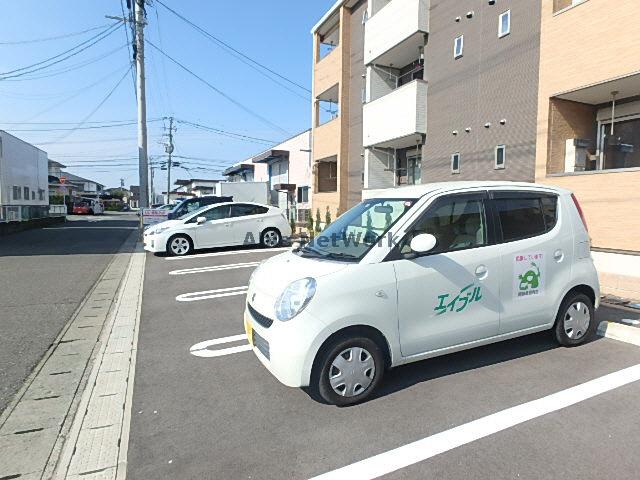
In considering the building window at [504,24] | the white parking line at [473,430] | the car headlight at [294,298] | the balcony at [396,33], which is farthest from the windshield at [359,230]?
the balcony at [396,33]

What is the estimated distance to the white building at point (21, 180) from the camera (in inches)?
666

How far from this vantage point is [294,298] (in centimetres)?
304

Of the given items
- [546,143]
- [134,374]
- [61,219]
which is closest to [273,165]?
[61,219]

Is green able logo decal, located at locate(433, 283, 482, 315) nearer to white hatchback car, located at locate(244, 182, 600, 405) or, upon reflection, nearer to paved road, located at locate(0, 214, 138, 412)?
white hatchback car, located at locate(244, 182, 600, 405)

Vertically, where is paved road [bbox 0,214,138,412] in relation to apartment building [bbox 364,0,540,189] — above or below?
below

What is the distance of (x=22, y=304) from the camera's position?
6.04 metres

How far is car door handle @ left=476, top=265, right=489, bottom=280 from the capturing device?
138 inches

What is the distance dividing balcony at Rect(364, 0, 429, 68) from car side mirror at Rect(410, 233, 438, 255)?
10.5m

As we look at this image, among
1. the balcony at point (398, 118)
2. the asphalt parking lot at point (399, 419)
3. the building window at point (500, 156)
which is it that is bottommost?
the asphalt parking lot at point (399, 419)

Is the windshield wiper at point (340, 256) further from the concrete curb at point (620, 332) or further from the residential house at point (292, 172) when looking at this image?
the residential house at point (292, 172)

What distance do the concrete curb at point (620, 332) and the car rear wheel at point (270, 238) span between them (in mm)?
9294

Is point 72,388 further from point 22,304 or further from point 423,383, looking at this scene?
point 22,304

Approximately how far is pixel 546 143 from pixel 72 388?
327 inches

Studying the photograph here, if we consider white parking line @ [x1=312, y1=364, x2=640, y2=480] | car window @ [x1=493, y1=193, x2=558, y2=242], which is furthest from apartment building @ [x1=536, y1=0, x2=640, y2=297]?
white parking line @ [x1=312, y1=364, x2=640, y2=480]
